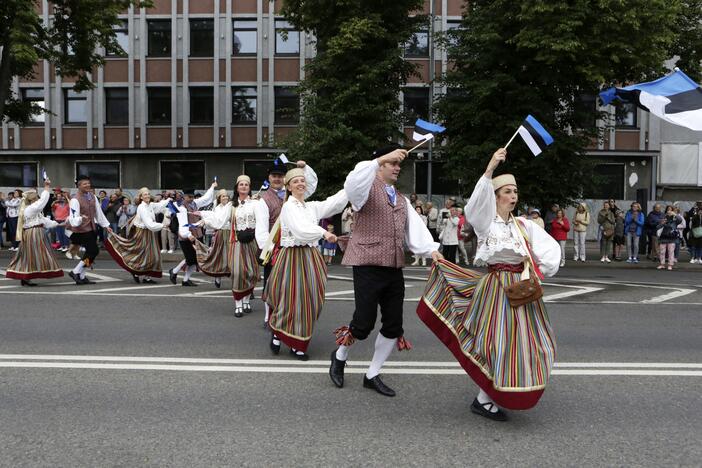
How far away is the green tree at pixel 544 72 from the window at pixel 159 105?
56.7 ft

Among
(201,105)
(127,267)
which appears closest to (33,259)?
(127,267)

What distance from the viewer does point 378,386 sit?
5.49 metres

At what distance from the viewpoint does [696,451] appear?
423 centimetres

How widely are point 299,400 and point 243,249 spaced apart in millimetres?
4242

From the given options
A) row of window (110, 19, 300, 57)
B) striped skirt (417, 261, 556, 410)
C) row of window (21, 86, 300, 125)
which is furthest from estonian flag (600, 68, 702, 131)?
row of window (21, 86, 300, 125)

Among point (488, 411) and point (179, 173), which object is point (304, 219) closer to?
point (488, 411)

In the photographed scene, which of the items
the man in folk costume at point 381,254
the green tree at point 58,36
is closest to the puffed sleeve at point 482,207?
the man in folk costume at point 381,254

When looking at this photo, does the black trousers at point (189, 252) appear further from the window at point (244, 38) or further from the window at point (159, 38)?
the window at point (159, 38)

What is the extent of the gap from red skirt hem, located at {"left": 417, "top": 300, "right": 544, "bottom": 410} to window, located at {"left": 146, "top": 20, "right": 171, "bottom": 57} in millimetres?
30606

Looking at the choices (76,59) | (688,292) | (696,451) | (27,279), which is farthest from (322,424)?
(76,59)

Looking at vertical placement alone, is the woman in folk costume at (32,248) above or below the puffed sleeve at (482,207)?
below

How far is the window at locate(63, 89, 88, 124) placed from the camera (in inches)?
1308

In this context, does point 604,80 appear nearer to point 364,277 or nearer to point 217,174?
point 364,277

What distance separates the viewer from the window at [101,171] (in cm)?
3338
